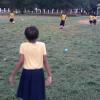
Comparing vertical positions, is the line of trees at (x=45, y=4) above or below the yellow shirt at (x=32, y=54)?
below

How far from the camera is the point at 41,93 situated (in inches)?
259

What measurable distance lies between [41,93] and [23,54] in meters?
0.65

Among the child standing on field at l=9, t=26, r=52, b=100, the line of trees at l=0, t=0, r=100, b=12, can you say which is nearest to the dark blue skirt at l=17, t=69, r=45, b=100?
the child standing on field at l=9, t=26, r=52, b=100

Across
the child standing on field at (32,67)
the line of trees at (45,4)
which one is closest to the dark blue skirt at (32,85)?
the child standing on field at (32,67)

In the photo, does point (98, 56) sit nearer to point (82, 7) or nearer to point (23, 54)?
point (23, 54)

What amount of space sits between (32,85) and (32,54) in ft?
1.52

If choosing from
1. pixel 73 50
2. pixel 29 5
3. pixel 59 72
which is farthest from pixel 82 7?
pixel 59 72

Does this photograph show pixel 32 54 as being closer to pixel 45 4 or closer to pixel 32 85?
pixel 32 85

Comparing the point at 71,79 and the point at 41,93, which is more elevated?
the point at 41,93

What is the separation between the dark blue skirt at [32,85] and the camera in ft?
21.3

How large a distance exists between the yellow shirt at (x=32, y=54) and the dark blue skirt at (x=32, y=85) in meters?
0.09

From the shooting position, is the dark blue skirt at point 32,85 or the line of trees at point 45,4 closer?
the dark blue skirt at point 32,85

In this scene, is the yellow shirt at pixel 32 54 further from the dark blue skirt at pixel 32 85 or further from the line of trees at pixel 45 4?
the line of trees at pixel 45 4

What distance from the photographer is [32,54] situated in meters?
6.49
